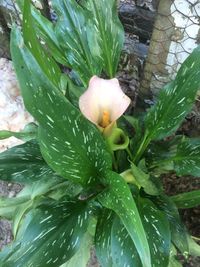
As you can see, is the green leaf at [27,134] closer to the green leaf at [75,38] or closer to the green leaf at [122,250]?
the green leaf at [75,38]

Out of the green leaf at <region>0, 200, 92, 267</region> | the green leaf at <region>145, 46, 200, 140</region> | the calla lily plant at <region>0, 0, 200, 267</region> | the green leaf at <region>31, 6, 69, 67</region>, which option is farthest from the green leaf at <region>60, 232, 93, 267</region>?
the green leaf at <region>31, 6, 69, 67</region>

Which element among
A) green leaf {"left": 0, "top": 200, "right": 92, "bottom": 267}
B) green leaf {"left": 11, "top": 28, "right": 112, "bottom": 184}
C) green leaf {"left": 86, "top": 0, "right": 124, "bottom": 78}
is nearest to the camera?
green leaf {"left": 11, "top": 28, "right": 112, "bottom": 184}

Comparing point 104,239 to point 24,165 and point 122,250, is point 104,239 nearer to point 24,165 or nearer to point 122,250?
point 122,250

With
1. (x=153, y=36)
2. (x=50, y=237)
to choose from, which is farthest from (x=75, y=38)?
(x=50, y=237)

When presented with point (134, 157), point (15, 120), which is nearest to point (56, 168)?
point (134, 157)

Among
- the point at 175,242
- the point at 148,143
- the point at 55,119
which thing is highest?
the point at 55,119

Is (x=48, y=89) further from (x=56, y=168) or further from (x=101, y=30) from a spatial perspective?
(x=101, y=30)

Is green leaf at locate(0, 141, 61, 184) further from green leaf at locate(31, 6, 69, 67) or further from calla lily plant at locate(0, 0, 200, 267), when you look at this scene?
green leaf at locate(31, 6, 69, 67)
